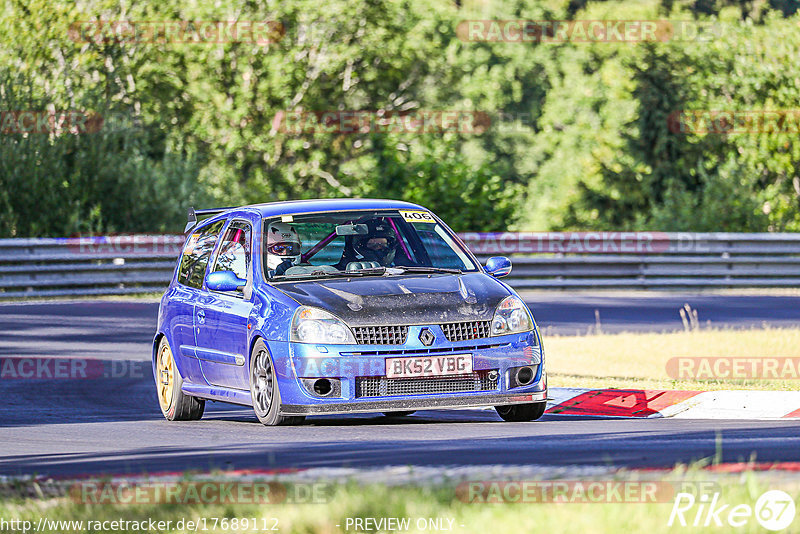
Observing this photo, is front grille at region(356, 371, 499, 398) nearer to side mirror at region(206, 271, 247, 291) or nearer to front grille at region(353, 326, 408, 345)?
front grille at region(353, 326, 408, 345)

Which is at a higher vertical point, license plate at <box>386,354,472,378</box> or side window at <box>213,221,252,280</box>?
side window at <box>213,221,252,280</box>

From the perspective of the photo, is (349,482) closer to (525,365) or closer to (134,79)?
(525,365)

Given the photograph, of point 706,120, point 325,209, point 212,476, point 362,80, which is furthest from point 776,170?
point 212,476

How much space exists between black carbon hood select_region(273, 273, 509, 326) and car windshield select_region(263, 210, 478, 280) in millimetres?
283

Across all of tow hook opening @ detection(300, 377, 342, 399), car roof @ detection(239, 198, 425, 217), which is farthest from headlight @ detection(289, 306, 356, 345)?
car roof @ detection(239, 198, 425, 217)

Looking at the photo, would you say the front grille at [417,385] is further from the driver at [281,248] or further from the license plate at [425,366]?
the driver at [281,248]

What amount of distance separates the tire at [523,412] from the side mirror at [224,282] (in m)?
2.09

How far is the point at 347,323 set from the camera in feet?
32.2

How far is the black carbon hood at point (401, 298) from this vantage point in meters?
9.86

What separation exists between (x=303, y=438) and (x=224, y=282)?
1716 millimetres

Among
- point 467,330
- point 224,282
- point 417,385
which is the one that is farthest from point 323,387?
point 224,282

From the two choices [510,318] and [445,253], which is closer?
[510,318]

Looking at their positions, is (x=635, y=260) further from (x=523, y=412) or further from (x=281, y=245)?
(x=281, y=245)

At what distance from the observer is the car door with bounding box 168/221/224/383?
37.4 ft
